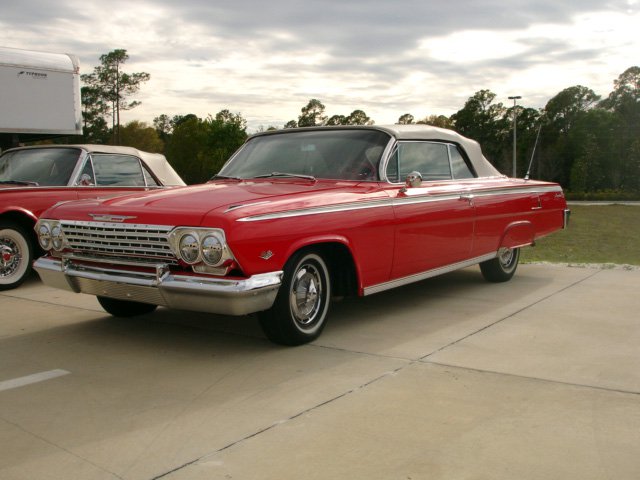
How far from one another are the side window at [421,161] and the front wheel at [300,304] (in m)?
1.24

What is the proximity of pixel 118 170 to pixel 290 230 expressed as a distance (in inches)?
185

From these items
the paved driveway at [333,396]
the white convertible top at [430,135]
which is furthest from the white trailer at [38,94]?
the white convertible top at [430,135]

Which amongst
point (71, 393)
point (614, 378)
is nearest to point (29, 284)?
point (71, 393)

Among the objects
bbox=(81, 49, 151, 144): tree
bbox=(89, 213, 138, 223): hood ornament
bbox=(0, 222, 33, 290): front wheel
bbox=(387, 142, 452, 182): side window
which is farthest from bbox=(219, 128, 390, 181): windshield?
bbox=(81, 49, 151, 144): tree

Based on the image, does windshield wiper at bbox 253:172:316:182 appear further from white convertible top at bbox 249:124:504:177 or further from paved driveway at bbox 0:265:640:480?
paved driveway at bbox 0:265:640:480

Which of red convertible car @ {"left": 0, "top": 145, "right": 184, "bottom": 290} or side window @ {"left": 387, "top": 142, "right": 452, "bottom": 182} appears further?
red convertible car @ {"left": 0, "top": 145, "right": 184, "bottom": 290}

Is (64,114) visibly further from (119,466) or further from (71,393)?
(119,466)

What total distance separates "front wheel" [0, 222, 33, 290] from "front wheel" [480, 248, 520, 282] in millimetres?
4813

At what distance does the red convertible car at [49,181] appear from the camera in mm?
7141

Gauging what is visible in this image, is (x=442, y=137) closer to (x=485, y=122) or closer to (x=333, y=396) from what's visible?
(x=333, y=396)

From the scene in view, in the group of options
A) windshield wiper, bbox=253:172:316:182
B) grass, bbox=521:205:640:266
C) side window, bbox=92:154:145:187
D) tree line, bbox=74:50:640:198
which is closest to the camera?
windshield wiper, bbox=253:172:316:182

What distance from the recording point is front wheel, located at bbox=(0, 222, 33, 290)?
7.09 meters

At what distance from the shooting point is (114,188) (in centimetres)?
813

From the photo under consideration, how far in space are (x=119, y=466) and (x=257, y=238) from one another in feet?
5.49
